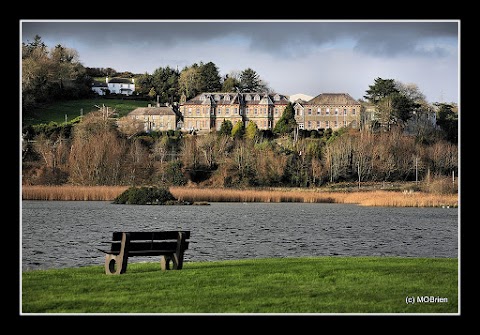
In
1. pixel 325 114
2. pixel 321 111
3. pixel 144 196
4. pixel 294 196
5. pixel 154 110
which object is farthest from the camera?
pixel 321 111

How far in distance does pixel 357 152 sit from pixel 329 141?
5338 mm

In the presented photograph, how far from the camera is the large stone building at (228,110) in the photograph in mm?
30562

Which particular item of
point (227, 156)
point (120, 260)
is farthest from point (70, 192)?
point (120, 260)

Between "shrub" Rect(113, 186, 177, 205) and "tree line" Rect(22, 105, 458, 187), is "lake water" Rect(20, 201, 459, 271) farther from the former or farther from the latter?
"tree line" Rect(22, 105, 458, 187)

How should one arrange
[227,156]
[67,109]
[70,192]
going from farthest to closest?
[227,156] < [70,192] < [67,109]

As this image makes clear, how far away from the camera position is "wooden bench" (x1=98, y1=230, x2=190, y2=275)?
31.8 feet

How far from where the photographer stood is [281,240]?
17375 mm

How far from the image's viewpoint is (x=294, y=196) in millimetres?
29922

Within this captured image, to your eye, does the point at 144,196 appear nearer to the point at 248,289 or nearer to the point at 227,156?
the point at 227,156

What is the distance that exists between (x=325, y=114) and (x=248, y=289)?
30.1 metres

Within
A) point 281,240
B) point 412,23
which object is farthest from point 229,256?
point 412,23

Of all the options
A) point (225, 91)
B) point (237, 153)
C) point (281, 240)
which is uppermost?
point (225, 91)

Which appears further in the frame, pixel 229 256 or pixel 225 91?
pixel 225 91
